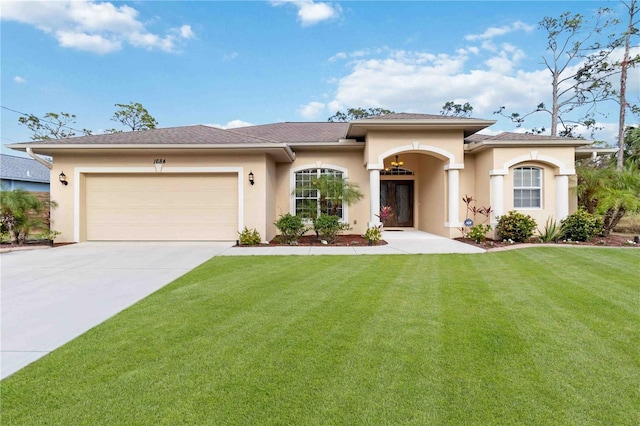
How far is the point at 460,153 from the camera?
36.8ft

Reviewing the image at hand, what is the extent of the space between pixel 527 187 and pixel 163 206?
12.6 meters

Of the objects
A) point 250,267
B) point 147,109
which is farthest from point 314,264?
point 147,109

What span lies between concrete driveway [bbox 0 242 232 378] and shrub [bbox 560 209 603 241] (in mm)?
10856

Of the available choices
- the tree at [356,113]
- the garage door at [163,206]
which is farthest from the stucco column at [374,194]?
the tree at [356,113]

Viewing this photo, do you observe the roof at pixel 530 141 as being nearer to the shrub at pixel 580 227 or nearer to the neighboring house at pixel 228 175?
the neighboring house at pixel 228 175

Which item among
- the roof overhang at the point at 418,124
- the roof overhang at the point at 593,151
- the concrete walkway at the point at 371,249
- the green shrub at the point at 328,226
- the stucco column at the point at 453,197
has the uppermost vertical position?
the roof overhang at the point at 418,124

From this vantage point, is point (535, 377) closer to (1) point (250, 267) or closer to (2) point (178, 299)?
(2) point (178, 299)

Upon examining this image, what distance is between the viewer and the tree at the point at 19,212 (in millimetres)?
9352

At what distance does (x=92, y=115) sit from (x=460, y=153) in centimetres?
2781

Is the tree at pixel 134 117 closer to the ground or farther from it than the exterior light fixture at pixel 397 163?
farther from it

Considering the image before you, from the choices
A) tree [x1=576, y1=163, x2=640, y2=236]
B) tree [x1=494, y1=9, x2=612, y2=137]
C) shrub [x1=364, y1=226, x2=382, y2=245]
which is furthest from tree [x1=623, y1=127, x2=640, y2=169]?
shrub [x1=364, y1=226, x2=382, y2=245]

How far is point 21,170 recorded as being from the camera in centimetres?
2356

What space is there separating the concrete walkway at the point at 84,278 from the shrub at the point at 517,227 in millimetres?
1689

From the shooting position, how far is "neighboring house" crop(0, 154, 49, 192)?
2220 centimetres
